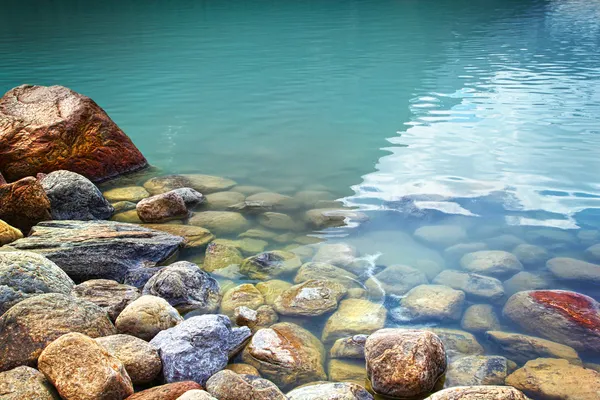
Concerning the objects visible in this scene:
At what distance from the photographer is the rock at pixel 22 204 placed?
5977mm

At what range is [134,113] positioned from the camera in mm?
13219

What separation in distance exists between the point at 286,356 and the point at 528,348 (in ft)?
6.09

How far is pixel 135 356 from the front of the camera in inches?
142

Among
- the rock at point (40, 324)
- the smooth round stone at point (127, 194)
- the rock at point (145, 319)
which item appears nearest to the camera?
the rock at point (40, 324)

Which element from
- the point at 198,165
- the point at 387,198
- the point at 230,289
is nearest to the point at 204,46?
the point at 198,165

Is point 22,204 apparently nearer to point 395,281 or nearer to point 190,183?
point 190,183

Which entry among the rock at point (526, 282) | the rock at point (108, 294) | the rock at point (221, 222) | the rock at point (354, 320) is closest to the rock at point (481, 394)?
the rock at point (354, 320)

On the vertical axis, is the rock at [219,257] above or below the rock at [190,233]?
below

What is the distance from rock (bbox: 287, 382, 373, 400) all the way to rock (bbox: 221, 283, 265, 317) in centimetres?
136

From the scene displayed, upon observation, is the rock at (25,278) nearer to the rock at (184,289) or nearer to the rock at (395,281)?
the rock at (184,289)

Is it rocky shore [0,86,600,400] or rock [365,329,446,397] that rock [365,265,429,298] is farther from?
rock [365,329,446,397]

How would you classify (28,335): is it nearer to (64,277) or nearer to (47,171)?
(64,277)

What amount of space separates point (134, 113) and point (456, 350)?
10.9 metres

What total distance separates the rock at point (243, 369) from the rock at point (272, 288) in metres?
0.97
